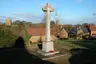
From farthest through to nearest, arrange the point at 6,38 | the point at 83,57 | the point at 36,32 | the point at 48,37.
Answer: the point at 36,32 → the point at 6,38 → the point at 48,37 → the point at 83,57

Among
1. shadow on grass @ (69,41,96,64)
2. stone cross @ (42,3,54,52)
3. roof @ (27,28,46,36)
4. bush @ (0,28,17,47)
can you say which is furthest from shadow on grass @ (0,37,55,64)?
roof @ (27,28,46,36)

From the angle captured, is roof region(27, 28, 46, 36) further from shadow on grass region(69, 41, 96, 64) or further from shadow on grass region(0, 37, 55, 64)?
shadow on grass region(69, 41, 96, 64)

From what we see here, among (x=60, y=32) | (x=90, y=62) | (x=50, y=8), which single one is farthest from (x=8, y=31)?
(x=60, y=32)

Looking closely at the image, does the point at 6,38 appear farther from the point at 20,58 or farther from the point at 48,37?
the point at 20,58

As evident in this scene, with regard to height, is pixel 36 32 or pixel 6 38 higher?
pixel 36 32

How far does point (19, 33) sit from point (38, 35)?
37.2ft

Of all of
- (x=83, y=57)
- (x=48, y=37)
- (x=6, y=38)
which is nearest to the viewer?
(x=83, y=57)

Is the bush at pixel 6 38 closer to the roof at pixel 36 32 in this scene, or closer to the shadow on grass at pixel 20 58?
the shadow on grass at pixel 20 58

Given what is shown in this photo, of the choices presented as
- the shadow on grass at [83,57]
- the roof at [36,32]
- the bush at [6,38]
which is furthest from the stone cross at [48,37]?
the roof at [36,32]

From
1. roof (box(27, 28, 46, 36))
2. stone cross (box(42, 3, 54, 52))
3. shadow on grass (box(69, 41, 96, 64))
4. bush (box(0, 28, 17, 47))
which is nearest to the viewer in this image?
shadow on grass (box(69, 41, 96, 64))

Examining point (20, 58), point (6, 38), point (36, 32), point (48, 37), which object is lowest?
point (20, 58)

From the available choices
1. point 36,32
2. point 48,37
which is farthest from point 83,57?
point 36,32

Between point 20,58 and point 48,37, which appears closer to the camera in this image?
point 20,58

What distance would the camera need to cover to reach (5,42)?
25.7m
